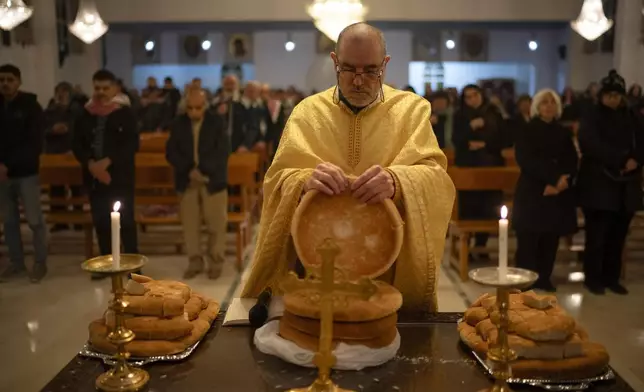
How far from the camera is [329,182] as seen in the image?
2.03 meters

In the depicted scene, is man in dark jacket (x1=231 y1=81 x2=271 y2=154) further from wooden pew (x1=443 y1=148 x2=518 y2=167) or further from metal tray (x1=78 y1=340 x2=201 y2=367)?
metal tray (x1=78 y1=340 x2=201 y2=367)

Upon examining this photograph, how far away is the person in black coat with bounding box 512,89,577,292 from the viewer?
5.38m

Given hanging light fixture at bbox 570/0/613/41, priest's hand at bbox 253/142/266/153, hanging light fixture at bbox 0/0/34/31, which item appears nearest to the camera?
hanging light fixture at bbox 0/0/34/31

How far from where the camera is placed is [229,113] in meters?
7.92

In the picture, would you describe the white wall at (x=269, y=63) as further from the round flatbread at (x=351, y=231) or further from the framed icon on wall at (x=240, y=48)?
the round flatbread at (x=351, y=231)

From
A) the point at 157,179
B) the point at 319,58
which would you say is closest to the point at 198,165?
the point at 157,179

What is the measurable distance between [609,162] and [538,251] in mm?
883

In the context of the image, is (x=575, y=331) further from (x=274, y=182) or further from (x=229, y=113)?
(x=229, y=113)

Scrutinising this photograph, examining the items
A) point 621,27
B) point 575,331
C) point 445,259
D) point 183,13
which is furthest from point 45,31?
point 575,331

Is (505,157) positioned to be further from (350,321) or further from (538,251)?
(350,321)

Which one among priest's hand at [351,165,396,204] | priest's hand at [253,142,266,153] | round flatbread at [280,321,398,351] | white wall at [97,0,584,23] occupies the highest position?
white wall at [97,0,584,23]

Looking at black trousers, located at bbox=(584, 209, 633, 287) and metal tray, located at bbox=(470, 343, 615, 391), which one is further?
black trousers, located at bbox=(584, 209, 633, 287)

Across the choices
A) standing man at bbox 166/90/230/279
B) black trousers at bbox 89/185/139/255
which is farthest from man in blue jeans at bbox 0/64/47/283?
standing man at bbox 166/90/230/279

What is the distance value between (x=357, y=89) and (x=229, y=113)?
18.6 ft
